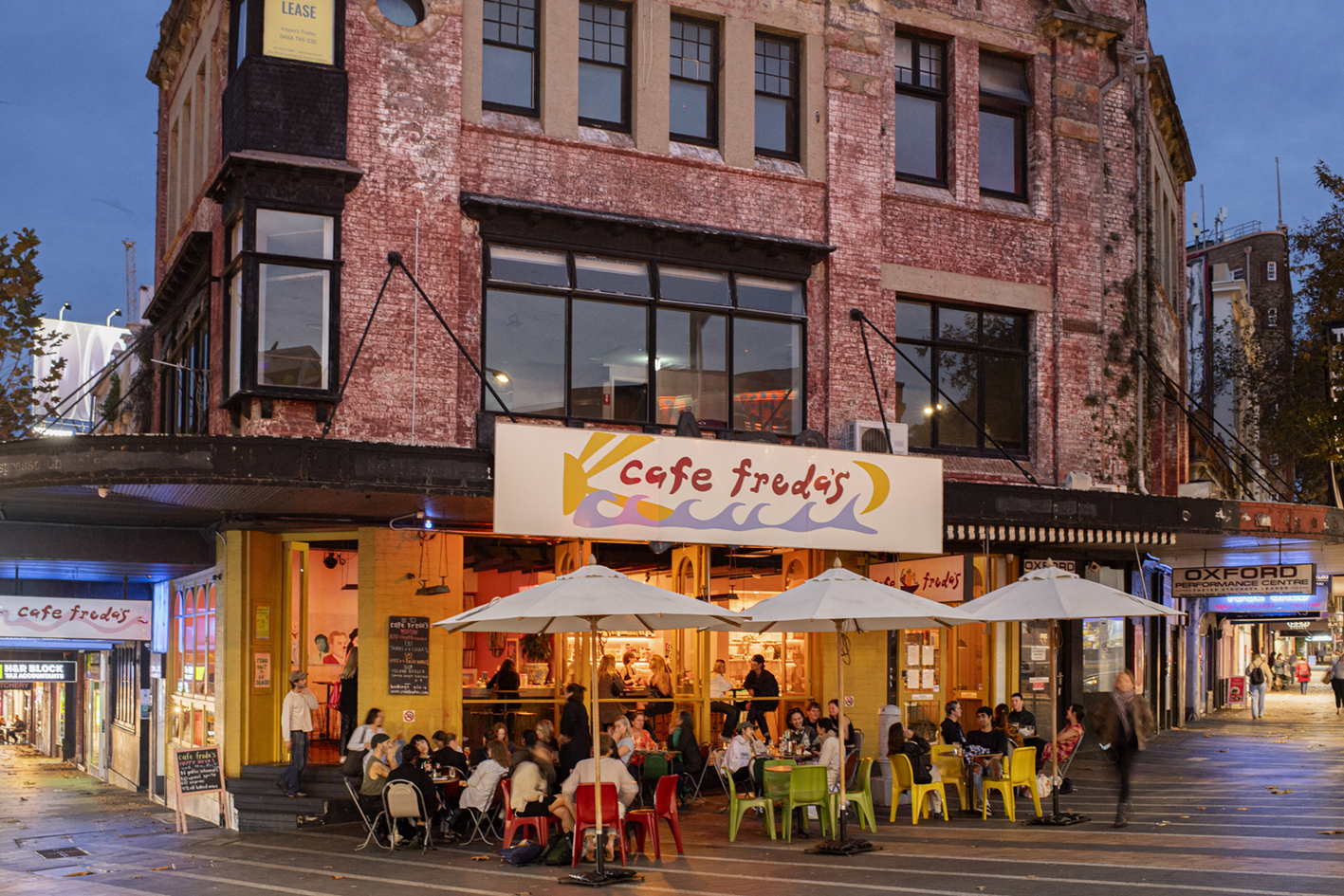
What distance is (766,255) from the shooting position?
1981 cm

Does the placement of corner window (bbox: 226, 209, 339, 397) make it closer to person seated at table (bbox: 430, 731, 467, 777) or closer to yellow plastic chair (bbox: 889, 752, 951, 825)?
person seated at table (bbox: 430, 731, 467, 777)

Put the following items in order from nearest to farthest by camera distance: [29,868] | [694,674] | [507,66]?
[29,868]
[507,66]
[694,674]

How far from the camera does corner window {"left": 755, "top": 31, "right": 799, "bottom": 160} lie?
2038 centimetres

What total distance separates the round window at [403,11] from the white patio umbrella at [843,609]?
8904 millimetres

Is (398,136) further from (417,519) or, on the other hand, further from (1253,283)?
(1253,283)

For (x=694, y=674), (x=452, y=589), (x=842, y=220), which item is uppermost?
(x=842, y=220)

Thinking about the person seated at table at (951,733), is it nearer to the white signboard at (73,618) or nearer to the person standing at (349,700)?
the person standing at (349,700)

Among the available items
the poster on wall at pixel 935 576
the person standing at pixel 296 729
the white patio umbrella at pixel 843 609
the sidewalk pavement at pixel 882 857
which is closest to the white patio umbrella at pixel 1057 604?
the white patio umbrella at pixel 843 609

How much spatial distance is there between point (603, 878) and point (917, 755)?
Result: 542 centimetres

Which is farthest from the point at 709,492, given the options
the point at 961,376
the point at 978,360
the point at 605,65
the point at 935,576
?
the point at 978,360

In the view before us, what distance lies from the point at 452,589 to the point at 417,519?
3.59 ft

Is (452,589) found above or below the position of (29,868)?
above

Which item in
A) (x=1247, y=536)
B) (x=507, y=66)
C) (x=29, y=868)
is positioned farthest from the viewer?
(x=1247, y=536)

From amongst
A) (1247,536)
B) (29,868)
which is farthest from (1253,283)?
(29,868)
